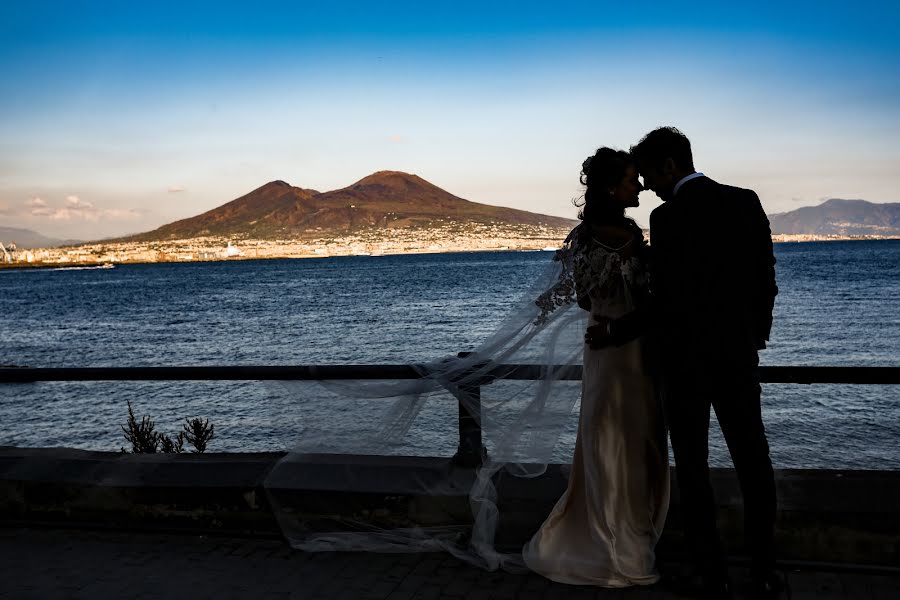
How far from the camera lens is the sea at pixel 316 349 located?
1317 cm

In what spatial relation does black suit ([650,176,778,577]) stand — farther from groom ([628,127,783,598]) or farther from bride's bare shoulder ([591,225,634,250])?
bride's bare shoulder ([591,225,634,250])

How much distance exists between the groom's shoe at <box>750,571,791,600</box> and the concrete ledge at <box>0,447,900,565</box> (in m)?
0.42

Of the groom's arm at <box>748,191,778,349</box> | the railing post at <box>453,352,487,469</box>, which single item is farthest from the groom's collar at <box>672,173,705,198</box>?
the railing post at <box>453,352,487,469</box>

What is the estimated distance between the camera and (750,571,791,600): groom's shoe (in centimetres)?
346

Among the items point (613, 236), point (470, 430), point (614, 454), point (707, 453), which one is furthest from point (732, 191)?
point (470, 430)

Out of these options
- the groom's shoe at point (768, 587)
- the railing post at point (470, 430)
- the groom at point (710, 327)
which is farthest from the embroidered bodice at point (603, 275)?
the groom's shoe at point (768, 587)

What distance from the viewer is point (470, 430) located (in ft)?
14.6

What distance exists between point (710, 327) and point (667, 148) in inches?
34.1

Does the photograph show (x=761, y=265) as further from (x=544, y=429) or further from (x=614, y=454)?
(x=544, y=429)

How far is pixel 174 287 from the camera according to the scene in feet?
331

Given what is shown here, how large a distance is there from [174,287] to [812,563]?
104678 millimetres

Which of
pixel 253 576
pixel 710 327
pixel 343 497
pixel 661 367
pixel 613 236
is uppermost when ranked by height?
pixel 613 236

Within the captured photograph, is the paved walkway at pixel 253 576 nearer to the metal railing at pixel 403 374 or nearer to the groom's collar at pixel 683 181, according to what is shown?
the metal railing at pixel 403 374

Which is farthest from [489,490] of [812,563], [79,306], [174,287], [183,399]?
[174,287]
